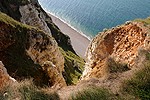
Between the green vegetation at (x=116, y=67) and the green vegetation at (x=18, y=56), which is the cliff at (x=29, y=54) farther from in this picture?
the green vegetation at (x=116, y=67)

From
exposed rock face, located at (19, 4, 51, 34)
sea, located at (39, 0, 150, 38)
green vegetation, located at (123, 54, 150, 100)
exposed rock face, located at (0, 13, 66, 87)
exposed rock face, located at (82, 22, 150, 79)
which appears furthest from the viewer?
sea, located at (39, 0, 150, 38)

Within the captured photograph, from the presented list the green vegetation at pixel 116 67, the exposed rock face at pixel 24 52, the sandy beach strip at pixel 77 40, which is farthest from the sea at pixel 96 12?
the green vegetation at pixel 116 67

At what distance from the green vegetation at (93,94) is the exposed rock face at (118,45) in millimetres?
12985

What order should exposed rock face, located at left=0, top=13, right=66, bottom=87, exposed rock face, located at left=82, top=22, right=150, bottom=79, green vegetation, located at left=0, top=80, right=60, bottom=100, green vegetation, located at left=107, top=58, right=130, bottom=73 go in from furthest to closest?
exposed rock face, located at left=0, top=13, right=66, bottom=87, exposed rock face, located at left=82, top=22, right=150, bottom=79, green vegetation, located at left=107, top=58, right=130, bottom=73, green vegetation, located at left=0, top=80, right=60, bottom=100

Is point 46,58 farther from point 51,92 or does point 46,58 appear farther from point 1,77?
point 51,92

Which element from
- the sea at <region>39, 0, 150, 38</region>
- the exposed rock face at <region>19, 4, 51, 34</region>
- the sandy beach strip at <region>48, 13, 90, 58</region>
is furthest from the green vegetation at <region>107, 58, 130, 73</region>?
A: the sea at <region>39, 0, 150, 38</region>

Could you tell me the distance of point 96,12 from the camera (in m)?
112

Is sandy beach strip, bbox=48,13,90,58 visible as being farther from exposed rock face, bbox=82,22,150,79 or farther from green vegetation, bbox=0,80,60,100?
green vegetation, bbox=0,80,60,100

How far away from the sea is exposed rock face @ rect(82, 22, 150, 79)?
194 feet

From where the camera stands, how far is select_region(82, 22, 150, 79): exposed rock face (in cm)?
2950

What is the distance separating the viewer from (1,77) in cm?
2511

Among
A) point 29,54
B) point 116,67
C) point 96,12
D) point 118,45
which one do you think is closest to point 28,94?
point 116,67

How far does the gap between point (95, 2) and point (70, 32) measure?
85.9 feet

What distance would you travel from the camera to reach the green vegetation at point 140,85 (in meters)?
13.6
